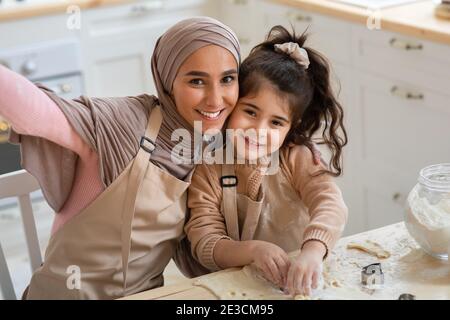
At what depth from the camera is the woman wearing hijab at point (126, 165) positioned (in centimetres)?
126

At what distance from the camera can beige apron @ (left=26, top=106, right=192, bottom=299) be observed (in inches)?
50.8

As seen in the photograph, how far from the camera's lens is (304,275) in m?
1.18

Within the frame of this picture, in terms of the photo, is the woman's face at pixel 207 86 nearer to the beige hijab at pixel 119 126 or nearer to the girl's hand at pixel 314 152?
the beige hijab at pixel 119 126

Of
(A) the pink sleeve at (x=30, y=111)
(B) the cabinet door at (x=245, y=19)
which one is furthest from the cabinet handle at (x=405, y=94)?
(A) the pink sleeve at (x=30, y=111)

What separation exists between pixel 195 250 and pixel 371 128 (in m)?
1.38

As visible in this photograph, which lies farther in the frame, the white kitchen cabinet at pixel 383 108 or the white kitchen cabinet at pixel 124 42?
the white kitchen cabinet at pixel 124 42

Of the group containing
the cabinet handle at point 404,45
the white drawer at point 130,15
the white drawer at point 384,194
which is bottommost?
the white drawer at point 384,194

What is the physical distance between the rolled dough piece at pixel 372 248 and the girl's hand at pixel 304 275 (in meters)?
0.12

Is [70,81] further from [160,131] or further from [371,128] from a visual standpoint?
[160,131]

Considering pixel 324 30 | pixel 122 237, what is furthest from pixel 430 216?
pixel 324 30

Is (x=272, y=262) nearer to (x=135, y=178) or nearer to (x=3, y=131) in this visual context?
(x=135, y=178)

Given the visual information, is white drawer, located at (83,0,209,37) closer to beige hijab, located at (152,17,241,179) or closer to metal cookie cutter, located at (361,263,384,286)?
beige hijab, located at (152,17,241,179)

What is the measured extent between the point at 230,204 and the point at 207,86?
230mm

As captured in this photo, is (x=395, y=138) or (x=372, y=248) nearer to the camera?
(x=372, y=248)
